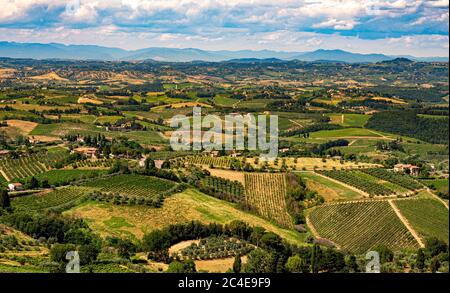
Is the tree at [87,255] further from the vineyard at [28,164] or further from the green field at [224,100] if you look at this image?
the green field at [224,100]

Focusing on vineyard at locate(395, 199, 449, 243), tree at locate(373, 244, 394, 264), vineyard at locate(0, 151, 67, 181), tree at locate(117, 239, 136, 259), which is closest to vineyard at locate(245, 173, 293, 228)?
vineyard at locate(395, 199, 449, 243)

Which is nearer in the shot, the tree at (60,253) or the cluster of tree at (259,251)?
the tree at (60,253)

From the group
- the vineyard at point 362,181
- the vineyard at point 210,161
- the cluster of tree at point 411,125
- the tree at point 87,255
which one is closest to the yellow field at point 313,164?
the vineyard at point 362,181

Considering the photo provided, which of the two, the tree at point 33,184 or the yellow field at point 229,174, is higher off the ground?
the tree at point 33,184

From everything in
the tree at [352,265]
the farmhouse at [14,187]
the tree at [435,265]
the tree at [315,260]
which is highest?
the tree at [315,260]

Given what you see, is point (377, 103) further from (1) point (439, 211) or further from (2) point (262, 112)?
(1) point (439, 211)
